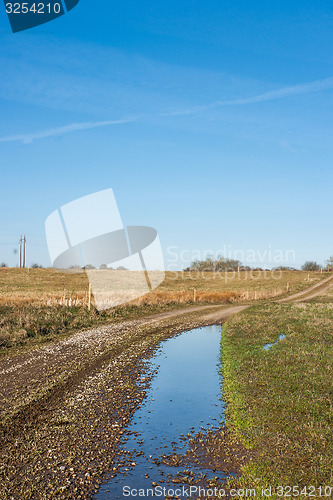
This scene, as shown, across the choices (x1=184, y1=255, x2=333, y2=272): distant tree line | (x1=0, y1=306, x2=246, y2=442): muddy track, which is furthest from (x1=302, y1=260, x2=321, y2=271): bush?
(x1=0, y1=306, x2=246, y2=442): muddy track

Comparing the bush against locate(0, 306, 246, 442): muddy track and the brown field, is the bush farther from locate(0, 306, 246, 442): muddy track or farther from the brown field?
locate(0, 306, 246, 442): muddy track

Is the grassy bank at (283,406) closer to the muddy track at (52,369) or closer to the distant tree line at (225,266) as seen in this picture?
the muddy track at (52,369)

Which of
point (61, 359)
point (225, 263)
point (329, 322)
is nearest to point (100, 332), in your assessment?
point (61, 359)

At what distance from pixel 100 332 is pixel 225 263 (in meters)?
121

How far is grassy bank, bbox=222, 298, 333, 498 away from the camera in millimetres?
6695

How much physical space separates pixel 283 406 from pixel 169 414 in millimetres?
2749

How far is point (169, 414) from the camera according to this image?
33.0 feet

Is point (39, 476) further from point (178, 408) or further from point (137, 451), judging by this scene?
point (178, 408)

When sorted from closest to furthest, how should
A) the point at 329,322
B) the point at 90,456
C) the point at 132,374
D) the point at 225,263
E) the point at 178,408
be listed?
the point at 90,456 → the point at 178,408 → the point at 132,374 → the point at 329,322 → the point at 225,263

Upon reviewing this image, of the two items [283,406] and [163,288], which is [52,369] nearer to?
[283,406]

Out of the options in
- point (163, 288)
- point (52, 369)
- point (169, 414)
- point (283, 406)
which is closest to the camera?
point (283, 406)

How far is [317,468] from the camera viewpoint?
6672 mm

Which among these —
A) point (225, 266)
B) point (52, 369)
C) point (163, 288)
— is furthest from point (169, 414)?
point (225, 266)

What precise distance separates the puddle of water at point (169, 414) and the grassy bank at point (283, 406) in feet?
1.86
